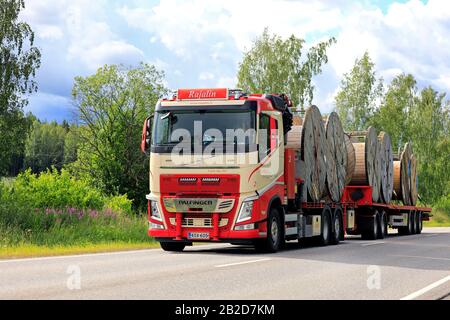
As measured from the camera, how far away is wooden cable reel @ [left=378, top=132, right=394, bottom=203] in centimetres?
2789

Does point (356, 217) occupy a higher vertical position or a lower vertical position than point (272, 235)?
higher

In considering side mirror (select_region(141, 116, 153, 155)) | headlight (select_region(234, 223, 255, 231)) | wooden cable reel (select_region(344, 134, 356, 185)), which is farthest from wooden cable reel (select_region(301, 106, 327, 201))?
side mirror (select_region(141, 116, 153, 155))

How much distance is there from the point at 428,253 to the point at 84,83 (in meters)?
51.1

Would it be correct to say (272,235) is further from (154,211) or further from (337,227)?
(337,227)

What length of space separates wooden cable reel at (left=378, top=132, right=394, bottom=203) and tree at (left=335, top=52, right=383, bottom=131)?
3656 cm

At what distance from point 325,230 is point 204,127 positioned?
656 centimetres

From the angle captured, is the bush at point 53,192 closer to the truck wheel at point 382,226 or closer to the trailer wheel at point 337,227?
the trailer wheel at point 337,227

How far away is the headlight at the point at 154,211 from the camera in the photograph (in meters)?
16.8

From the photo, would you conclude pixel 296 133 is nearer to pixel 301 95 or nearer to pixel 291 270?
pixel 291 270

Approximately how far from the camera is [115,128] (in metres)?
57.5

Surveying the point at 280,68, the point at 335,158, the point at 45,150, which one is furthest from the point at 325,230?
the point at 45,150

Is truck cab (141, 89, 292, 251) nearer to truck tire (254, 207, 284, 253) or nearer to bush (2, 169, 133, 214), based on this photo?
truck tire (254, 207, 284, 253)

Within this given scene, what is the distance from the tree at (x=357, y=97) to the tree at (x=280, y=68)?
27.8ft
